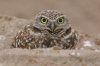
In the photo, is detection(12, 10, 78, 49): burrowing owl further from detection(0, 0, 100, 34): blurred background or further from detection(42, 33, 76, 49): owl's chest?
detection(0, 0, 100, 34): blurred background

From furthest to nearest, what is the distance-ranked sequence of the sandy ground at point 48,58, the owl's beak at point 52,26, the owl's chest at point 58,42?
the owl's chest at point 58,42 < the owl's beak at point 52,26 < the sandy ground at point 48,58

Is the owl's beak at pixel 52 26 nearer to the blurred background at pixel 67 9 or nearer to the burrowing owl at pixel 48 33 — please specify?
the burrowing owl at pixel 48 33

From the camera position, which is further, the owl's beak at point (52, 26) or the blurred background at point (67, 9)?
the blurred background at point (67, 9)

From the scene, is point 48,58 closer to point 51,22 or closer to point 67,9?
point 51,22

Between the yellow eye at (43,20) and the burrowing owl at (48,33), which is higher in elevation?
the yellow eye at (43,20)

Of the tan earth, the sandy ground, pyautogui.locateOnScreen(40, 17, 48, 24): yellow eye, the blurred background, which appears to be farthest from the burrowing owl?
the blurred background

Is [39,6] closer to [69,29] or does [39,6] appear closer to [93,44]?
[93,44]

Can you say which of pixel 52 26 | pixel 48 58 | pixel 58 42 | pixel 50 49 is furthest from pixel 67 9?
pixel 48 58

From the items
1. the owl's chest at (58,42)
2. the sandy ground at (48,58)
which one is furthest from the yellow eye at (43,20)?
the sandy ground at (48,58)
